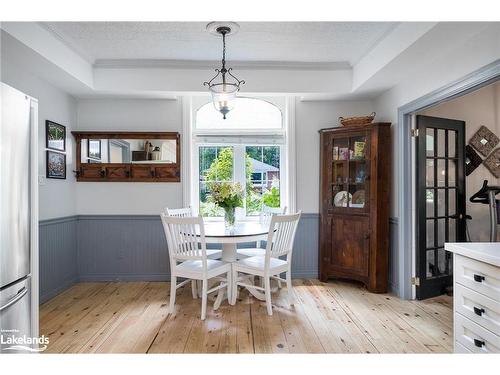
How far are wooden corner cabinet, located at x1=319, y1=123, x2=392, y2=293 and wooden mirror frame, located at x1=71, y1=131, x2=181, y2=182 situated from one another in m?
1.84

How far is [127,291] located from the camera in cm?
361

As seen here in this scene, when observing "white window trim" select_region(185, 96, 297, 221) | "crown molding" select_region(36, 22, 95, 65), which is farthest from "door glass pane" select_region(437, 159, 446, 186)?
"crown molding" select_region(36, 22, 95, 65)

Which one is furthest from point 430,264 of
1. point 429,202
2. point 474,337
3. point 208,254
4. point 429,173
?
point 208,254

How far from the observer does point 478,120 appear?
3736 mm

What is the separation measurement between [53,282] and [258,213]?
2456 millimetres

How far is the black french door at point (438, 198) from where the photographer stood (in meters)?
3.30

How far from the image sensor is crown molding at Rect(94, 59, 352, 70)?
346 cm

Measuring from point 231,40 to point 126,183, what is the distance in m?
2.15

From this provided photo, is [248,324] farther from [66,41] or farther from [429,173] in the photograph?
[66,41]

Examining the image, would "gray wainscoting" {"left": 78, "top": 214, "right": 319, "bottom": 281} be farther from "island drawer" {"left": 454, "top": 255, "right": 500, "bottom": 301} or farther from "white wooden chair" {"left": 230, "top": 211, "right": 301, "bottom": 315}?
"island drawer" {"left": 454, "top": 255, "right": 500, "bottom": 301}

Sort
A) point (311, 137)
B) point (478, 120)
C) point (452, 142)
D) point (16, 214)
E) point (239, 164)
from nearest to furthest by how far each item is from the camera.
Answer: point (16, 214) < point (452, 142) < point (478, 120) < point (311, 137) < point (239, 164)

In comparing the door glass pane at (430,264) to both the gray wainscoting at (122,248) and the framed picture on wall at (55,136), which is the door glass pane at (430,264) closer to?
the gray wainscoting at (122,248)
